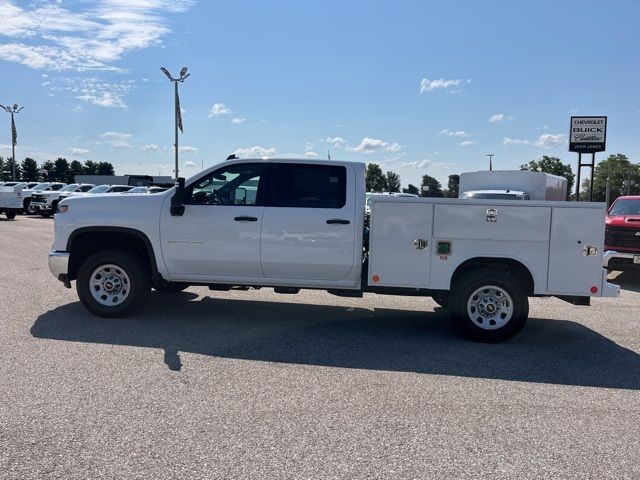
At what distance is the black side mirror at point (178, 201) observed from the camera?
7.07m

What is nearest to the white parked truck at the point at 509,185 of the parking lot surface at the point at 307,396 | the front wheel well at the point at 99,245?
the parking lot surface at the point at 307,396

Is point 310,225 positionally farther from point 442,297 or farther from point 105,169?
point 105,169

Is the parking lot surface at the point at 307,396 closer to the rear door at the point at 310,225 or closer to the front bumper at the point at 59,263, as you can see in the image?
the front bumper at the point at 59,263

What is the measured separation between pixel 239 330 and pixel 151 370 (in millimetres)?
1729

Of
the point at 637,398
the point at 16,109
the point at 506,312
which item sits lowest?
the point at 637,398

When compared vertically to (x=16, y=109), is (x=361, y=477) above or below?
below

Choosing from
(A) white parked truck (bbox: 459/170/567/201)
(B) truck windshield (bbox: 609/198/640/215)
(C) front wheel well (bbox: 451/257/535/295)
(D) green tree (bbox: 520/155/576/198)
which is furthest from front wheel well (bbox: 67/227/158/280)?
(D) green tree (bbox: 520/155/576/198)

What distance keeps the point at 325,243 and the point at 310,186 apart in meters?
0.76

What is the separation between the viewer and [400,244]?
672cm

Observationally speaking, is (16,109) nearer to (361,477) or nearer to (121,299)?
(121,299)

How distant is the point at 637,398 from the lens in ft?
16.4

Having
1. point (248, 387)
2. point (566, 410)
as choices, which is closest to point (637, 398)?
point (566, 410)

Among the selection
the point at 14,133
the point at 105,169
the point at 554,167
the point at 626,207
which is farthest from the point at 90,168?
the point at 626,207

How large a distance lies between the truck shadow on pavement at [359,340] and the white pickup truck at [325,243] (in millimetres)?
448
